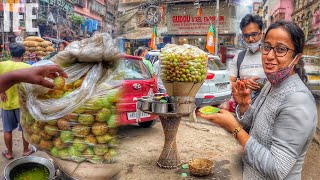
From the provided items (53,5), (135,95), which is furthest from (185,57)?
(53,5)

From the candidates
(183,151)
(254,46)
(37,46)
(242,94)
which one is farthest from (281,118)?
(37,46)

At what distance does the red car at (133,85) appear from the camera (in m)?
4.87

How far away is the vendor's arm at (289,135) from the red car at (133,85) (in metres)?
3.50

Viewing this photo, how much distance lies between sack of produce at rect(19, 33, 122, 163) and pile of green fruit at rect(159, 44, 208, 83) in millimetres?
1380

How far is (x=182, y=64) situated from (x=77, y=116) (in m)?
1.62

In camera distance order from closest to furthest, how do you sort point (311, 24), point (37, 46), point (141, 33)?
point (311, 24), point (37, 46), point (141, 33)

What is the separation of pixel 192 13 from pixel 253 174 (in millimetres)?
20082

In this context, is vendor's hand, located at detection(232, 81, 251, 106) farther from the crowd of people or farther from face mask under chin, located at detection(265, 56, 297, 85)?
face mask under chin, located at detection(265, 56, 297, 85)

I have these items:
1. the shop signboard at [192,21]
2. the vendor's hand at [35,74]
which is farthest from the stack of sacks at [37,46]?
the shop signboard at [192,21]

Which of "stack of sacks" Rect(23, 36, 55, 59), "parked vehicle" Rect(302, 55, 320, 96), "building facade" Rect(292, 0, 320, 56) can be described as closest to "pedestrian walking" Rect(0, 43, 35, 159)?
"building facade" Rect(292, 0, 320, 56)

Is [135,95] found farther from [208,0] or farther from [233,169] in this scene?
[208,0]

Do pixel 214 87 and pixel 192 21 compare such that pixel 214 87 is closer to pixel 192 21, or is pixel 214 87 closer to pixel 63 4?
pixel 63 4

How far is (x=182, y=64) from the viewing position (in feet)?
10.3

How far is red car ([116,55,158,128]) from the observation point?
4.87 m
